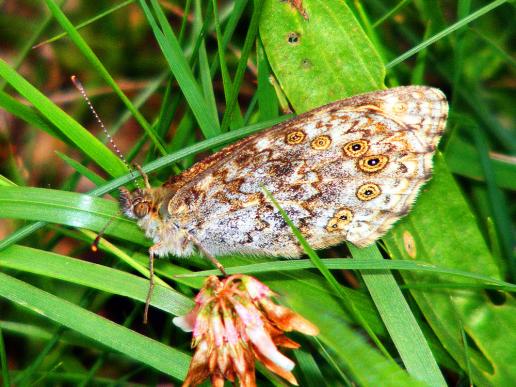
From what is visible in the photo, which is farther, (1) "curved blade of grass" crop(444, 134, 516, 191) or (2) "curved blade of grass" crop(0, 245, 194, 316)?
(1) "curved blade of grass" crop(444, 134, 516, 191)

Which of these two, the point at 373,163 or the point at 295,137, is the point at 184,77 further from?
the point at 373,163

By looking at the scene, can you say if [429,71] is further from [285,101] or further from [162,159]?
[162,159]

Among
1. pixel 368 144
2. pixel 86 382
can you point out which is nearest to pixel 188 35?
pixel 368 144

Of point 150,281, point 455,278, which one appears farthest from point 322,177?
point 150,281

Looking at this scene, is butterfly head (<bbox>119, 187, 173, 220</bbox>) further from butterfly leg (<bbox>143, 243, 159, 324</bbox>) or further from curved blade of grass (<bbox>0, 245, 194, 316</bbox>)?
curved blade of grass (<bbox>0, 245, 194, 316</bbox>)

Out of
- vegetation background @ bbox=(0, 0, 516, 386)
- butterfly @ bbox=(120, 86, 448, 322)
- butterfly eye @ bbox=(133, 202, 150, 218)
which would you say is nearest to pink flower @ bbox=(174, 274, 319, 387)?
vegetation background @ bbox=(0, 0, 516, 386)

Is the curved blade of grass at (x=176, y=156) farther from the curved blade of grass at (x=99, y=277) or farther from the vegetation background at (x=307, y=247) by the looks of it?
the curved blade of grass at (x=99, y=277)

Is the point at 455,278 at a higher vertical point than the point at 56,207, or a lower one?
lower
